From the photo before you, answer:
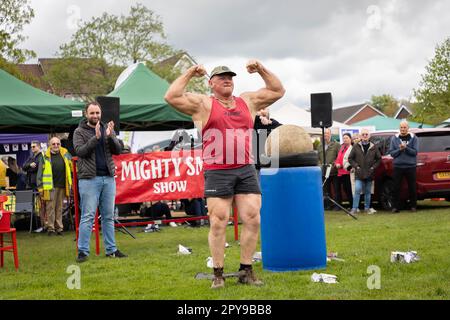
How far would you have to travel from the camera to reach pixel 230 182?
6.80m

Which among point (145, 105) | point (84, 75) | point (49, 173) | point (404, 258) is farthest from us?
point (84, 75)

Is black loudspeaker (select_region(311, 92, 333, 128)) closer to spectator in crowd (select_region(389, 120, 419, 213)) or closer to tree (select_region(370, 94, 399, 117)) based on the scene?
spectator in crowd (select_region(389, 120, 419, 213))

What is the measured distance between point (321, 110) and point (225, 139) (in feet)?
34.2

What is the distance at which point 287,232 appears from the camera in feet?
25.1

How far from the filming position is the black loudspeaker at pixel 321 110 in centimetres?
1680

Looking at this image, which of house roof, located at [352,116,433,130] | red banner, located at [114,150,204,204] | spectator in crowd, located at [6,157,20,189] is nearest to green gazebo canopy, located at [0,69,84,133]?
spectator in crowd, located at [6,157,20,189]

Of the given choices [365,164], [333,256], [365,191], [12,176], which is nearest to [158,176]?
[333,256]

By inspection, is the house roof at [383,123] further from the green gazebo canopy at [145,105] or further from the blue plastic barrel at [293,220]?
the blue plastic barrel at [293,220]

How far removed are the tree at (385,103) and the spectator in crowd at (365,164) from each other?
91980 mm

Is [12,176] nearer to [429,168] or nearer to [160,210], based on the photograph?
[160,210]

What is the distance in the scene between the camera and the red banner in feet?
38.8

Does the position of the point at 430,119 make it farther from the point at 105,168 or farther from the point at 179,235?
the point at 105,168
